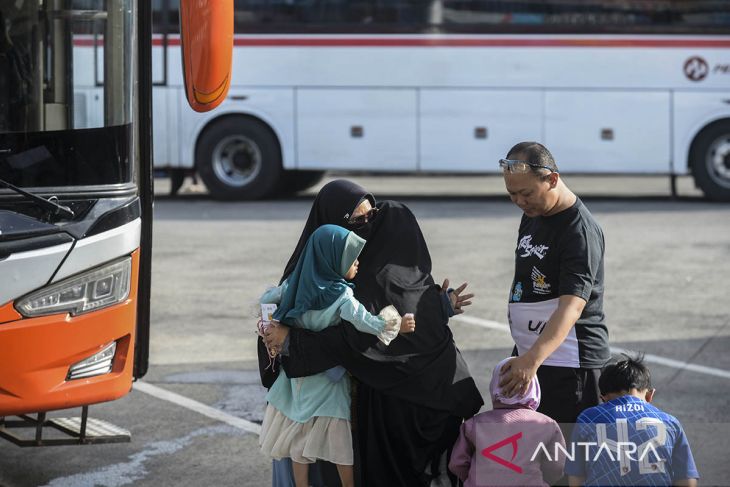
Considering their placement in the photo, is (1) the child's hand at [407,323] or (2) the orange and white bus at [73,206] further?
(2) the orange and white bus at [73,206]

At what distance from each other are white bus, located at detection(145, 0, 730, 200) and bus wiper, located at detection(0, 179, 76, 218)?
12006mm

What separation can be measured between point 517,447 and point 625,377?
1.49 feet

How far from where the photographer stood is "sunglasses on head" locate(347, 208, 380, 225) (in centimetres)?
460

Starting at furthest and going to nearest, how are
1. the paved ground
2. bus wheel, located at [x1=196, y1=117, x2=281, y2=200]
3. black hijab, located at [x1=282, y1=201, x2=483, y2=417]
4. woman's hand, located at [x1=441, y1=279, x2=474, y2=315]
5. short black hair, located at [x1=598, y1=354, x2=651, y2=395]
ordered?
1. bus wheel, located at [x1=196, y1=117, x2=281, y2=200]
2. the paved ground
3. woman's hand, located at [x1=441, y1=279, x2=474, y2=315]
4. black hijab, located at [x1=282, y1=201, x2=483, y2=417]
5. short black hair, located at [x1=598, y1=354, x2=651, y2=395]

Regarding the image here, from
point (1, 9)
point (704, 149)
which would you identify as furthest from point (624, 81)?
point (1, 9)

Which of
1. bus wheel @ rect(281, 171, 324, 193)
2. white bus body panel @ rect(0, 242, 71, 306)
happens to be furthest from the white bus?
white bus body panel @ rect(0, 242, 71, 306)

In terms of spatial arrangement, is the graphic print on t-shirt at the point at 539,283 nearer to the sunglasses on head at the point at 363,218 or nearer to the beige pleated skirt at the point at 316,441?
the sunglasses on head at the point at 363,218

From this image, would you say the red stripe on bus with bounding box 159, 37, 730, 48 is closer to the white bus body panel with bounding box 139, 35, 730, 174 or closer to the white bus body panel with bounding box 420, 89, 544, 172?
the white bus body panel with bounding box 139, 35, 730, 174

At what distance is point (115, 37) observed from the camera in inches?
230

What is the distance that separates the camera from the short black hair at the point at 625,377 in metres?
4.16

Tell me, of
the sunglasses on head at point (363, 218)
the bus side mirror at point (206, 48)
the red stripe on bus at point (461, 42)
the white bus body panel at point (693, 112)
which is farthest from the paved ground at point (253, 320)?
Answer: the red stripe on bus at point (461, 42)

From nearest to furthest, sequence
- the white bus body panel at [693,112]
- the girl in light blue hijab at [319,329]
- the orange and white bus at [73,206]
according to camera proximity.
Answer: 1. the girl in light blue hijab at [319,329]
2. the orange and white bus at [73,206]
3. the white bus body panel at [693,112]

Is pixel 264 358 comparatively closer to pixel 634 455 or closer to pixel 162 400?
pixel 634 455

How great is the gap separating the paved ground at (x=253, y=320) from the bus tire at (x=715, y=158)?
1.08ft
